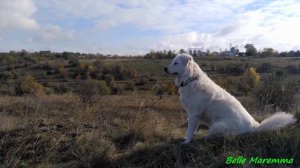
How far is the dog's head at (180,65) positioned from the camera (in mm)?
7637

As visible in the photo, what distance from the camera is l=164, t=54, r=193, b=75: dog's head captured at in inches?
301

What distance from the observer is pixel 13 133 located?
7562mm

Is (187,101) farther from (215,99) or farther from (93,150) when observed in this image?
(93,150)

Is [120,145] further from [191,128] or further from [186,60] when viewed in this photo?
[186,60]

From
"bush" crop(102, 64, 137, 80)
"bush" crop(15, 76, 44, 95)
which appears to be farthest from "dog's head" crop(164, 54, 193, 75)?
"bush" crop(102, 64, 137, 80)

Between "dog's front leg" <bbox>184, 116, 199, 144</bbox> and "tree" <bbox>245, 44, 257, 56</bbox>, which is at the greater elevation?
"dog's front leg" <bbox>184, 116, 199, 144</bbox>

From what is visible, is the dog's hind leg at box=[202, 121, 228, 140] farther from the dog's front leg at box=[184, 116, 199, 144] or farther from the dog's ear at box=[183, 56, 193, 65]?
the dog's ear at box=[183, 56, 193, 65]

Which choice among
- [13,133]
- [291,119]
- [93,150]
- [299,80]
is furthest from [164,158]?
[299,80]

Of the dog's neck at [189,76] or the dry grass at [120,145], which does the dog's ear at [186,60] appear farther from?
the dry grass at [120,145]

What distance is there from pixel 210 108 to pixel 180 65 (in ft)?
3.30

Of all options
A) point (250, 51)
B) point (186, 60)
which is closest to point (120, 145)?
point (186, 60)

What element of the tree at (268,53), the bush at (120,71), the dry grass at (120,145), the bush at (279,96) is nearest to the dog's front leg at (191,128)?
the dry grass at (120,145)

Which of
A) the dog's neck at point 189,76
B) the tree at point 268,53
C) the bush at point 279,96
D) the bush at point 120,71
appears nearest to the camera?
the dog's neck at point 189,76

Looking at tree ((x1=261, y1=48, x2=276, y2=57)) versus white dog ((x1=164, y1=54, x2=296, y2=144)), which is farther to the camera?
tree ((x1=261, y1=48, x2=276, y2=57))
